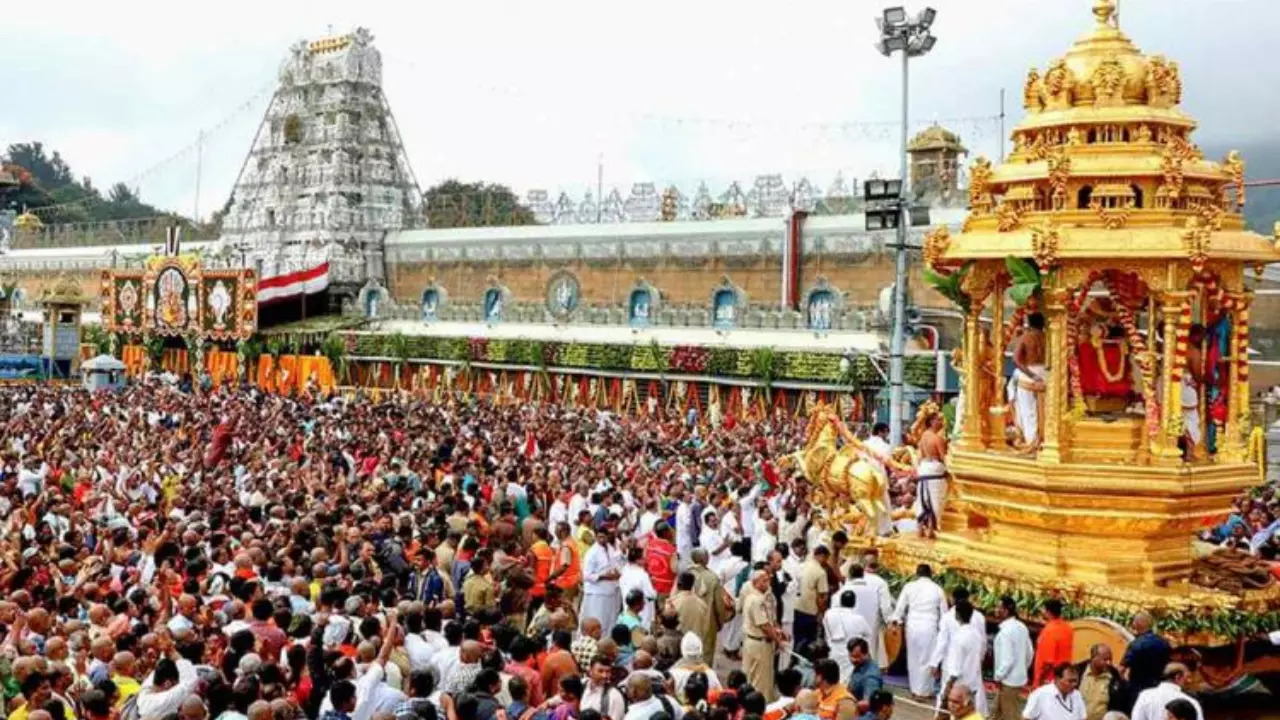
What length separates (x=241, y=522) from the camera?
12695 mm

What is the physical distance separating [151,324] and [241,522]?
3884cm

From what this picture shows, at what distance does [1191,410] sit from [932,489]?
7.94ft

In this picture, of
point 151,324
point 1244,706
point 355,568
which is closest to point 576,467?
point 355,568

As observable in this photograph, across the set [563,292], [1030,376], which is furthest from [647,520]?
[563,292]

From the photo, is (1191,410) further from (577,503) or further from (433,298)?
(433,298)

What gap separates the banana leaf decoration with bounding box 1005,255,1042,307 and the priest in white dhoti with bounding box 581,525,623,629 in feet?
13.4

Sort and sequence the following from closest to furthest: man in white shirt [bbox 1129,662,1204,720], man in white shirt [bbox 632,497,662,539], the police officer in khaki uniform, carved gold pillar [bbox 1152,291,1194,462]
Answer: man in white shirt [bbox 1129,662,1204,720] < the police officer in khaki uniform < carved gold pillar [bbox 1152,291,1194,462] < man in white shirt [bbox 632,497,662,539]

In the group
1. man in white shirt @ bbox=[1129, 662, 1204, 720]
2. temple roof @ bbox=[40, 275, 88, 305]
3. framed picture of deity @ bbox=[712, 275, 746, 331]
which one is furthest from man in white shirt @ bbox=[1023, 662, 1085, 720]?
temple roof @ bbox=[40, 275, 88, 305]

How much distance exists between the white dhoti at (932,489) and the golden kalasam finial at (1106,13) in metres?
4.22

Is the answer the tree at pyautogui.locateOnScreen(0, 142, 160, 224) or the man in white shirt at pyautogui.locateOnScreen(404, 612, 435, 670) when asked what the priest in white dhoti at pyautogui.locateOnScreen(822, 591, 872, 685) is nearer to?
the man in white shirt at pyautogui.locateOnScreen(404, 612, 435, 670)

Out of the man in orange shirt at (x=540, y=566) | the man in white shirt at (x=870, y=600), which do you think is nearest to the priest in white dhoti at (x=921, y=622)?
the man in white shirt at (x=870, y=600)

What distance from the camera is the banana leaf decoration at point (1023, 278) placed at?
438 inches

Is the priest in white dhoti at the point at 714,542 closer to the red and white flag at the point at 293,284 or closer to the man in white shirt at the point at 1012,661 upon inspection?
the man in white shirt at the point at 1012,661

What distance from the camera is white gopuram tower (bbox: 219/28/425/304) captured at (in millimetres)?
52250
